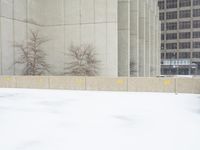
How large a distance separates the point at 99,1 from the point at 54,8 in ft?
19.5

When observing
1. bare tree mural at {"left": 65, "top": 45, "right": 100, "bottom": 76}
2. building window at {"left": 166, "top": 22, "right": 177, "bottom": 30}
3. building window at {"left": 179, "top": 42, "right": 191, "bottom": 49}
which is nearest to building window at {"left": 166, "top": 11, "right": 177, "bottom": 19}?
building window at {"left": 166, "top": 22, "right": 177, "bottom": 30}

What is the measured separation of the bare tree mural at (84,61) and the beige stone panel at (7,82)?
35.2 feet

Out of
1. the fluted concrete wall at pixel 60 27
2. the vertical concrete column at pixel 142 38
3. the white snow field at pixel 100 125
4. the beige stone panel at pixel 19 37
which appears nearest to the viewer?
the white snow field at pixel 100 125

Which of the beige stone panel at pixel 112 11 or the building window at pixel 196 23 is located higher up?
the building window at pixel 196 23

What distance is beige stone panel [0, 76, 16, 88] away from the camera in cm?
2362

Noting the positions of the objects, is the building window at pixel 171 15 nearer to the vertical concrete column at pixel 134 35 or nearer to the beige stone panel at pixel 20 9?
the vertical concrete column at pixel 134 35

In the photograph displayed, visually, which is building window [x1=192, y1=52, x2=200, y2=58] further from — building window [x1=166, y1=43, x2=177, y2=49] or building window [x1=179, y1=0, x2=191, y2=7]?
building window [x1=179, y1=0, x2=191, y2=7]

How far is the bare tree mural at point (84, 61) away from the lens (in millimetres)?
33188

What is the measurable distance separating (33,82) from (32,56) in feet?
35.9

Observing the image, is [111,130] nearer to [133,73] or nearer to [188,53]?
[133,73]

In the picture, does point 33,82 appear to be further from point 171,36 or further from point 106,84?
point 171,36

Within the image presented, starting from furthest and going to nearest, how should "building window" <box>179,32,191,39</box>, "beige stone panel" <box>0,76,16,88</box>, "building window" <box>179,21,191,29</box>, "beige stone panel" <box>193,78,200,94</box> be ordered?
1. "building window" <box>179,21,191,29</box>
2. "building window" <box>179,32,191,39</box>
3. "beige stone panel" <box>0,76,16,88</box>
4. "beige stone panel" <box>193,78,200,94</box>

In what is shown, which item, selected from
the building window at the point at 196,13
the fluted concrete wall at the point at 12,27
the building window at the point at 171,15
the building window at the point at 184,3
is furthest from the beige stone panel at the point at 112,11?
the building window at the point at 184,3

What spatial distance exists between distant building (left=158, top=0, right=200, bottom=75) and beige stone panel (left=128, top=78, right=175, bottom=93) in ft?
208
